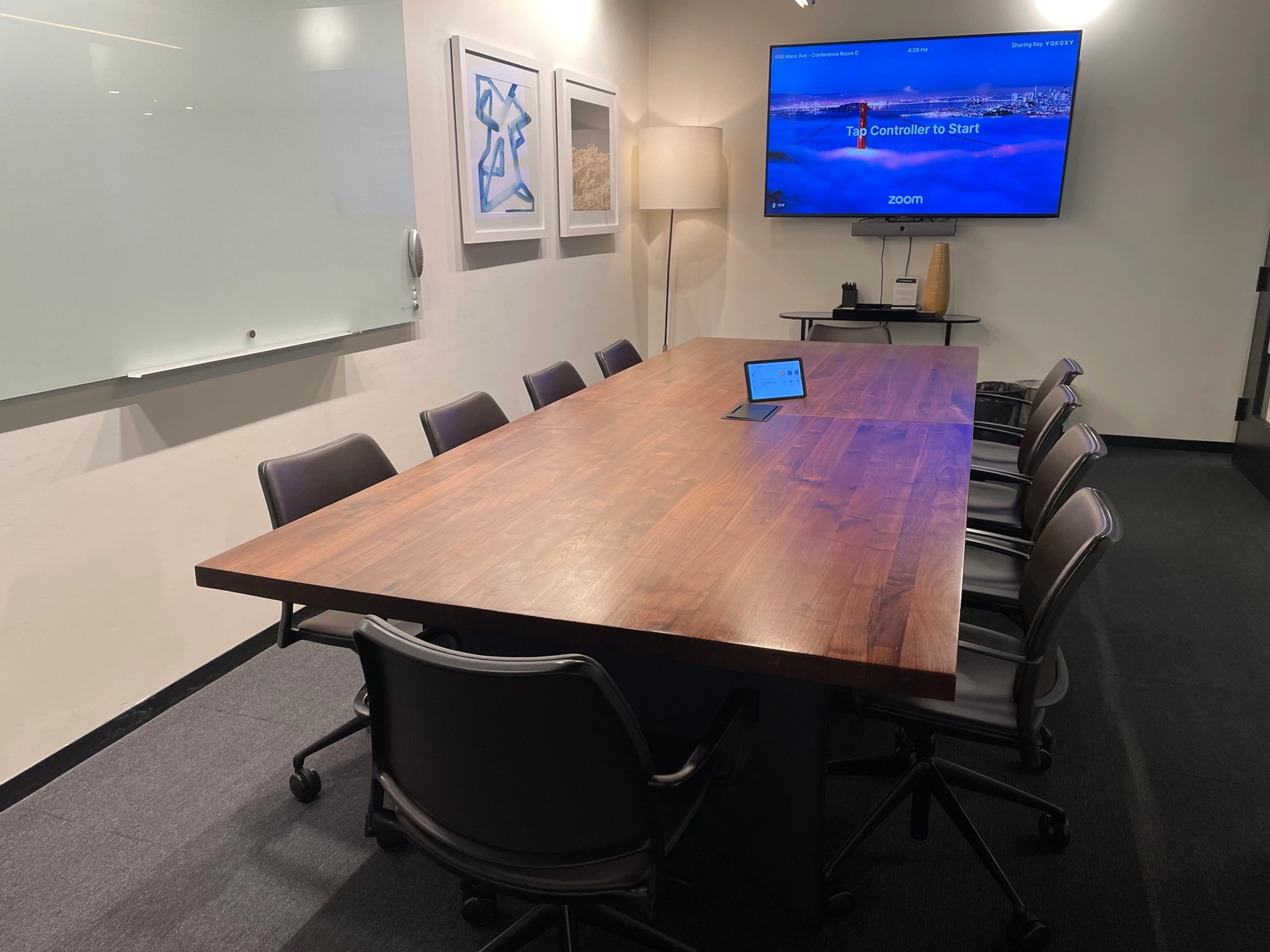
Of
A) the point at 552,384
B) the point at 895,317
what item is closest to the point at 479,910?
the point at 552,384

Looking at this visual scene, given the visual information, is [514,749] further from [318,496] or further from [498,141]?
[498,141]

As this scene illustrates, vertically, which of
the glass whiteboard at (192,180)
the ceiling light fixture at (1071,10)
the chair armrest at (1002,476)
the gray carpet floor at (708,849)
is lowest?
the gray carpet floor at (708,849)

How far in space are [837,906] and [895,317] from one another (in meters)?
4.28

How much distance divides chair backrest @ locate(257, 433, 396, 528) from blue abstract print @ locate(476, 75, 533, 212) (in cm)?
207

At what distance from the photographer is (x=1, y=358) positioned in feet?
7.34

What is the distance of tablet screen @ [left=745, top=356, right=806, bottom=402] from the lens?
3.12 meters

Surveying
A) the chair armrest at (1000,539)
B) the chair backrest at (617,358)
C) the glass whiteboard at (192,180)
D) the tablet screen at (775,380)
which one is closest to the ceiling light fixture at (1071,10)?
the chair backrest at (617,358)

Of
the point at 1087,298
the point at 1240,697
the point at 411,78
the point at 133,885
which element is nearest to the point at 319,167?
the point at 411,78

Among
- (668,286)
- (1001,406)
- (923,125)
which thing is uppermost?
A: (923,125)

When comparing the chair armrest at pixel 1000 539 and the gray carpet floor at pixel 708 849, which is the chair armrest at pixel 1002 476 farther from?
the gray carpet floor at pixel 708 849

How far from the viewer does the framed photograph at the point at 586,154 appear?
4.97m

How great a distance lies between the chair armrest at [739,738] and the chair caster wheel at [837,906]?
555mm

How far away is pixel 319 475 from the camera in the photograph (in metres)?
2.37

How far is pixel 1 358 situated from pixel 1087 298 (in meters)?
5.52
